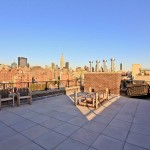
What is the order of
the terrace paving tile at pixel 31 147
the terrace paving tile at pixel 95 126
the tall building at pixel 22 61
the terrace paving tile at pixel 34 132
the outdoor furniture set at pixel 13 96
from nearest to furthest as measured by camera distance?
1. the terrace paving tile at pixel 31 147
2. the terrace paving tile at pixel 34 132
3. the terrace paving tile at pixel 95 126
4. the outdoor furniture set at pixel 13 96
5. the tall building at pixel 22 61

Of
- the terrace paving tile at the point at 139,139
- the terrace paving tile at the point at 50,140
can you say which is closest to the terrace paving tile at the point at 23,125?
the terrace paving tile at the point at 50,140

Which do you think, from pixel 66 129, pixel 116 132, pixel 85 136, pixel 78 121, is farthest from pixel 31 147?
pixel 116 132

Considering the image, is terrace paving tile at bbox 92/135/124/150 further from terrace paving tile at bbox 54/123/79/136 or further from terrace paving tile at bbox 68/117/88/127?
terrace paving tile at bbox 68/117/88/127

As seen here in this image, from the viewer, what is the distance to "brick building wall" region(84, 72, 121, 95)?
1110 centimetres

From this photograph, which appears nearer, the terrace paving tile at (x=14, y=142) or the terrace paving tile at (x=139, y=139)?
the terrace paving tile at (x=14, y=142)

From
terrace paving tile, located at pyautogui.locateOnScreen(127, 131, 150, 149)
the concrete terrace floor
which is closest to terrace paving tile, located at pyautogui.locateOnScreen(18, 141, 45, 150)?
the concrete terrace floor

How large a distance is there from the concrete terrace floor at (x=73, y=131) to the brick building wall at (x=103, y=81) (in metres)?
5.54

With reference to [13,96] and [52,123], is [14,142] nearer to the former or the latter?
[52,123]

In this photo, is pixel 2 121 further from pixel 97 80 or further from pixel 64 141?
pixel 97 80

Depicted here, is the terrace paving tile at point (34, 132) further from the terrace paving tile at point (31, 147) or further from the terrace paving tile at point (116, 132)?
the terrace paving tile at point (116, 132)

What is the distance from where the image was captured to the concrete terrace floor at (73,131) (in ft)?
10.5

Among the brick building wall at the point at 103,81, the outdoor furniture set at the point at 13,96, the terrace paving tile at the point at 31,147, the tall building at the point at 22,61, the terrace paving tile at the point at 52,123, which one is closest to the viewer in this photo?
the terrace paving tile at the point at 31,147

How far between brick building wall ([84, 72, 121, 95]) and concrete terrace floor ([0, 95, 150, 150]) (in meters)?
5.54

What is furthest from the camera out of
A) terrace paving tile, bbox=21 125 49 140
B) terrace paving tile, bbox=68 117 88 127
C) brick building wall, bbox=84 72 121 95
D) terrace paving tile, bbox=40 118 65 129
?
brick building wall, bbox=84 72 121 95
